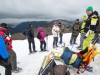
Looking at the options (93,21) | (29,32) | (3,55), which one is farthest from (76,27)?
(3,55)

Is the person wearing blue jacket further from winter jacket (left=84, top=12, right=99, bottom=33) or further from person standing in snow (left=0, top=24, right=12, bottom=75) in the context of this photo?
winter jacket (left=84, top=12, right=99, bottom=33)

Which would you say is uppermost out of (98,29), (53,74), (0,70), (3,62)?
(98,29)

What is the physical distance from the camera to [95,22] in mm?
6266

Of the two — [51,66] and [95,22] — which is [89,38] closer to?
[95,22]

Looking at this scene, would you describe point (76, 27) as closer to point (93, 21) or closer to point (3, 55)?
point (93, 21)

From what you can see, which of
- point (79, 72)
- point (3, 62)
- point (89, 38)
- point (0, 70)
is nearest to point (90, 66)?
point (79, 72)

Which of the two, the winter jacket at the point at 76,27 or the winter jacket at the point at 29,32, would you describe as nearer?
the winter jacket at the point at 29,32

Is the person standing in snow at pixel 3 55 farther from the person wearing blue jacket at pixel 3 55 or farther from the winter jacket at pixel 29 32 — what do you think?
the winter jacket at pixel 29 32

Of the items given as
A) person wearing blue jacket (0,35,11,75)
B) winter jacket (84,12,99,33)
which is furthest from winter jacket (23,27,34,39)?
person wearing blue jacket (0,35,11,75)

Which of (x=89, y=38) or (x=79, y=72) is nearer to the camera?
(x=79, y=72)

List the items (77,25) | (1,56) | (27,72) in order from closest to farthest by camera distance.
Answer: (1,56) → (27,72) → (77,25)

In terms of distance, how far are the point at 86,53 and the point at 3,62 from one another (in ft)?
11.0

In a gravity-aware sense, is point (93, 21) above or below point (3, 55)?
above

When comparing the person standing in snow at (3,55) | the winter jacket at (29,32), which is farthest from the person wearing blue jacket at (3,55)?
the winter jacket at (29,32)
